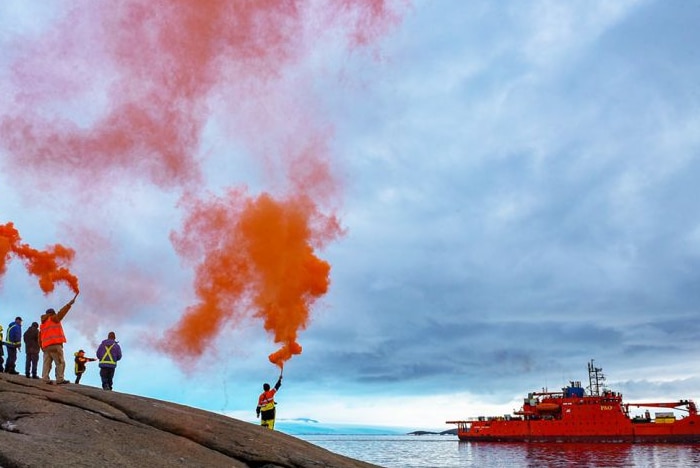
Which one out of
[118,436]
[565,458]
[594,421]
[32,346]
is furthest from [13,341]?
[594,421]

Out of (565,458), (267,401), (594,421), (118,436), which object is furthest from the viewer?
(594,421)

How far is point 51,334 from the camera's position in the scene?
55.5ft

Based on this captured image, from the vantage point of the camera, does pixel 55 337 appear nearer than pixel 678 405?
Yes

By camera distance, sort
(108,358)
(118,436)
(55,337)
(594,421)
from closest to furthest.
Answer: (118,436), (55,337), (108,358), (594,421)

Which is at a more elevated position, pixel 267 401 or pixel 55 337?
pixel 55 337

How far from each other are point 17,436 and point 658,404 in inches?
4368

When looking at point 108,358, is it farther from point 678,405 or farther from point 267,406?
point 678,405

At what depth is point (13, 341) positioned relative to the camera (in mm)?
21328

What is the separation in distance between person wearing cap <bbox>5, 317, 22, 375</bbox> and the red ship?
95562 millimetres

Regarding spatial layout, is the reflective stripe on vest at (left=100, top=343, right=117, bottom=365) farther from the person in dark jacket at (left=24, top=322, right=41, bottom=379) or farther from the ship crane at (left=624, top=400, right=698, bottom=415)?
the ship crane at (left=624, top=400, right=698, bottom=415)

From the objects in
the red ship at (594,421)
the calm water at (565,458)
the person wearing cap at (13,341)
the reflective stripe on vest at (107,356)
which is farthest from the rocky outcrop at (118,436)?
the red ship at (594,421)

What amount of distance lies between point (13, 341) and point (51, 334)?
19.3 ft

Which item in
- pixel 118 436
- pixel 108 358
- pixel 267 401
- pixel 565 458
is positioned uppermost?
pixel 108 358

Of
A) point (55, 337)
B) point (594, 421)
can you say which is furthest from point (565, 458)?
point (55, 337)
